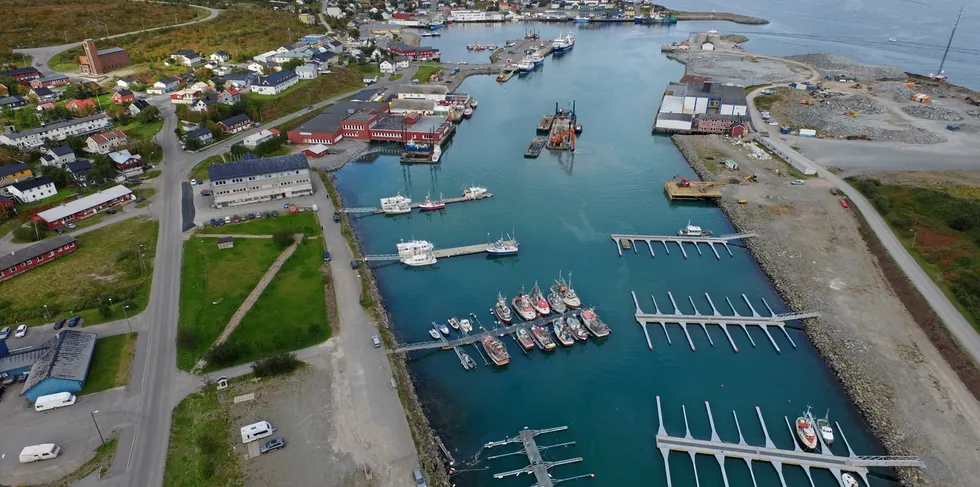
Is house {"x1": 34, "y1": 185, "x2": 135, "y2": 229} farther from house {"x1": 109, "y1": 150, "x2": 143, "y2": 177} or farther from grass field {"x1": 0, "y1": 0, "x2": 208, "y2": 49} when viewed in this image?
grass field {"x1": 0, "y1": 0, "x2": 208, "y2": 49}

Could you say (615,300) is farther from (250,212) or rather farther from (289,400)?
(250,212)

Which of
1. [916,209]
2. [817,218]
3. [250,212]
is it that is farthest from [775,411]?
[250,212]

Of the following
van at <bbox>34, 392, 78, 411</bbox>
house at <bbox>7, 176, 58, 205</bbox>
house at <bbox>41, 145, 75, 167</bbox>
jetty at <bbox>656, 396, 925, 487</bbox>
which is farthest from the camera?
house at <bbox>41, 145, 75, 167</bbox>

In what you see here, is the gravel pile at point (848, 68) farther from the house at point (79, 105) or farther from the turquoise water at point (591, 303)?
the house at point (79, 105)

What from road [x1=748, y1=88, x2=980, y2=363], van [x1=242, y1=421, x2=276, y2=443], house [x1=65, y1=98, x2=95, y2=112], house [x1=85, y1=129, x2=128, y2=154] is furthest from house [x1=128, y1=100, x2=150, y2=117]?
road [x1=748, y1=88, x2=980, y2=363]

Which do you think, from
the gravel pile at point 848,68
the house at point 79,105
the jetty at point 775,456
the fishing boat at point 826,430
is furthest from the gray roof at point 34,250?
the gravel pile at point 848,68
